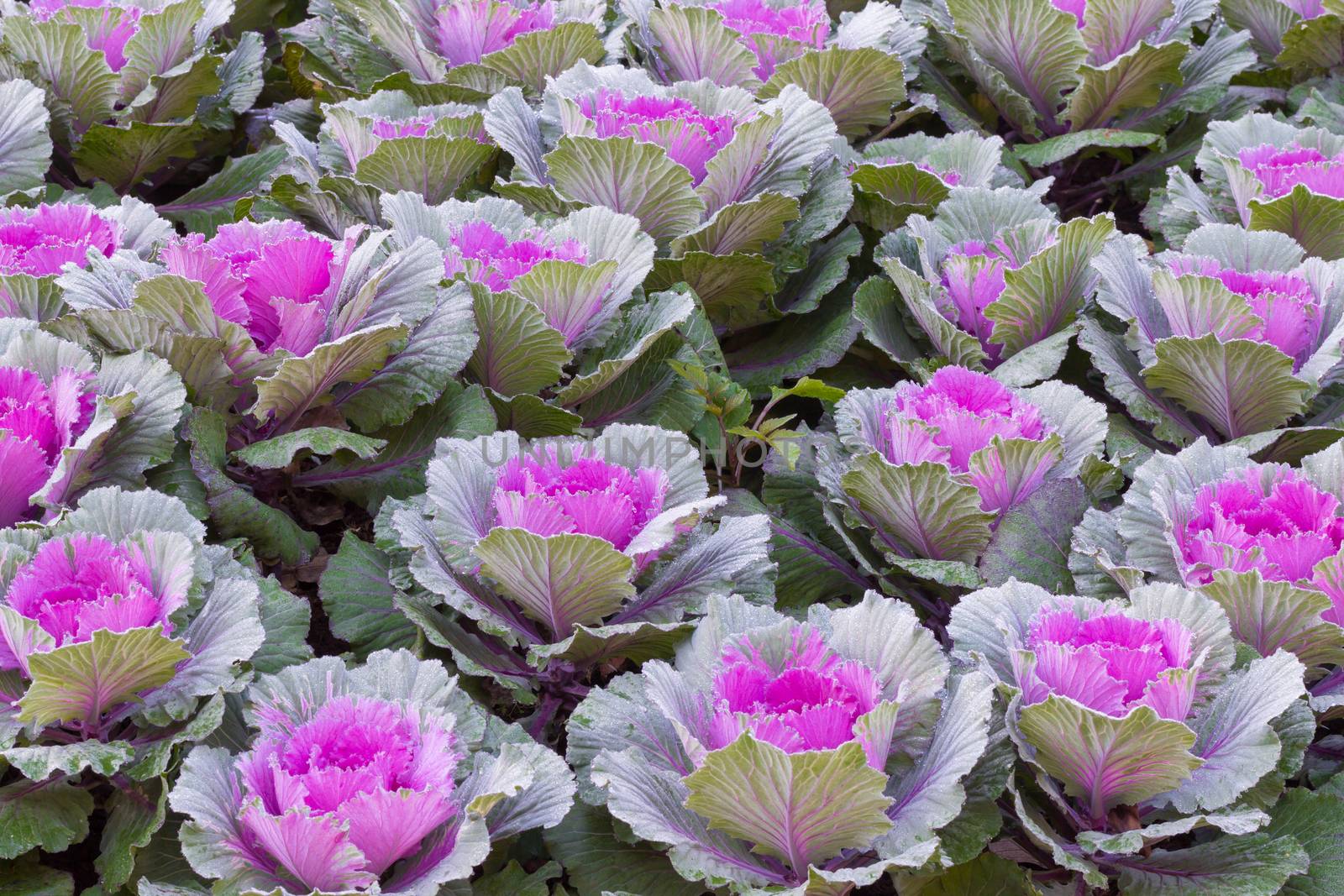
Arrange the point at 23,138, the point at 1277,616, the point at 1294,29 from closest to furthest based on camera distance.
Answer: the point at 1277,616 < the point at 23,138 < the point at 1294,29

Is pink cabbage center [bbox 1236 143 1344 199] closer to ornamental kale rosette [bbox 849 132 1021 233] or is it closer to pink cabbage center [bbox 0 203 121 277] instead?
ornamental kale rosette [bbox 849 132 1021 233]

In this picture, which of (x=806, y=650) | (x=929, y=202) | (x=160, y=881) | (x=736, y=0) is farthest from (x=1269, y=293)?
(x=160, y=881)

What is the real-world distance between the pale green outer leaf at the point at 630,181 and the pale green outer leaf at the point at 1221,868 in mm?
1568

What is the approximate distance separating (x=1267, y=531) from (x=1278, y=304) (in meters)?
0.65

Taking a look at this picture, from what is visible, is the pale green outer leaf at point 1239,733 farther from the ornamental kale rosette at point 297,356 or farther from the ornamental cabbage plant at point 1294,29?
the ornamental cabbage plant at point 1294,29

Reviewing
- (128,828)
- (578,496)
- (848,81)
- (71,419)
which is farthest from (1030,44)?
(128,828)

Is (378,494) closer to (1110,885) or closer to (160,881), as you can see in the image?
(160,881)

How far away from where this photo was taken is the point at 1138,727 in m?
1.73

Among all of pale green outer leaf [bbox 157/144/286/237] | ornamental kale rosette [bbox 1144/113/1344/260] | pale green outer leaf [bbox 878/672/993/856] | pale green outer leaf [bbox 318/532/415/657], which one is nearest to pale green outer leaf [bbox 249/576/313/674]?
pale green outer leaf [bbox 318/532/415/657]

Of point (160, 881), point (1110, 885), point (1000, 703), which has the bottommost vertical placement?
point (1110, 885)

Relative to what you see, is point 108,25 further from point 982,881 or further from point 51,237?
point 982,881

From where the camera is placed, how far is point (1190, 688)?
5.91ft

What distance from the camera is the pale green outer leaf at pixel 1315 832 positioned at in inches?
74.6

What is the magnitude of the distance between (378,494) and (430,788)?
0.90 metres
